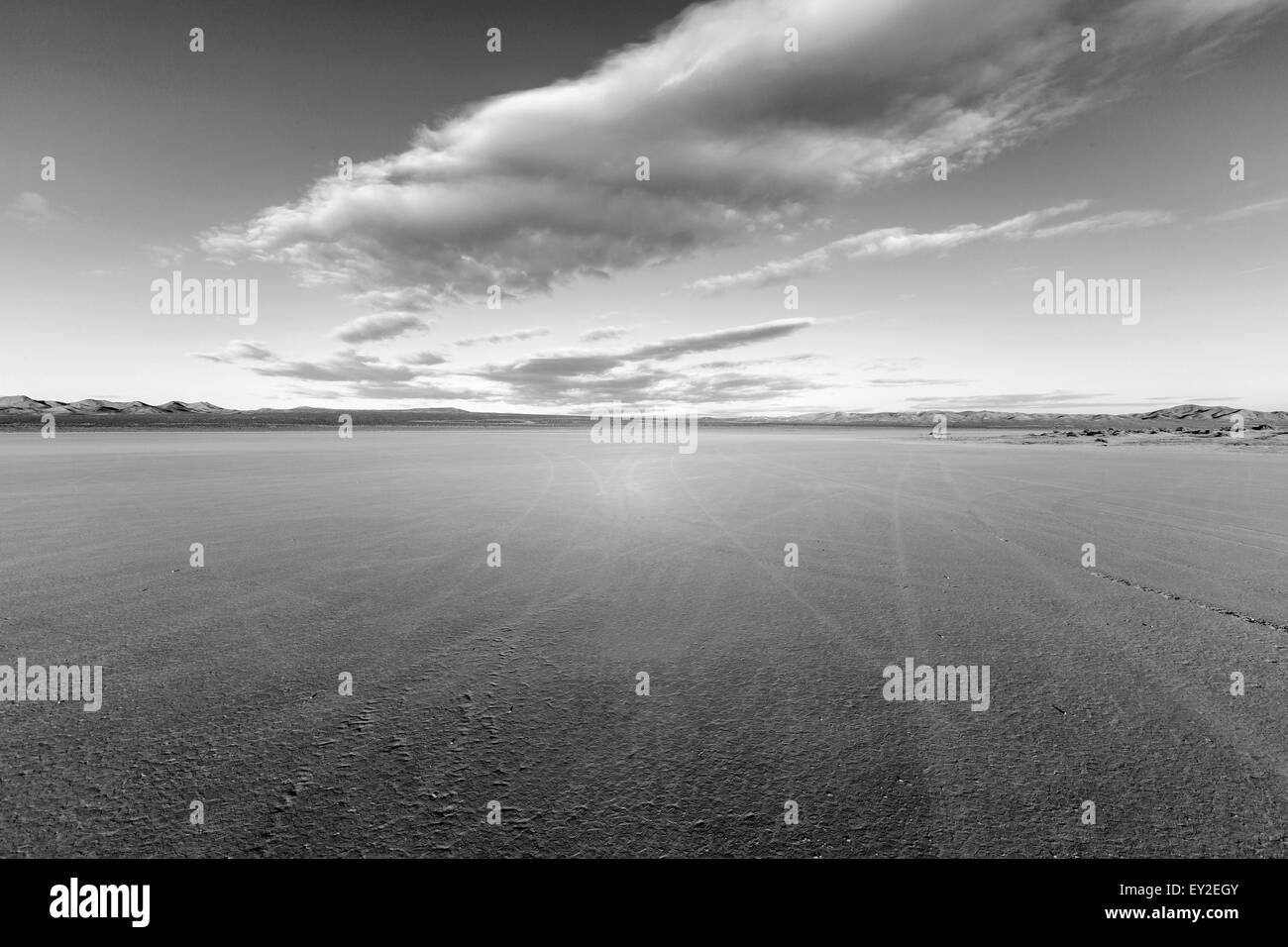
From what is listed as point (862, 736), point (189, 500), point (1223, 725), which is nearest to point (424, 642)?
point (862, 736)

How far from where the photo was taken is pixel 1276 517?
9680 mm

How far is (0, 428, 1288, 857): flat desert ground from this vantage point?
2.54 m

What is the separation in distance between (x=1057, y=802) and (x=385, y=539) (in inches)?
316

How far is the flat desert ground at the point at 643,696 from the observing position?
2.54m

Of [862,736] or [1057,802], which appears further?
[862,736]

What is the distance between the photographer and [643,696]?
377 cm
